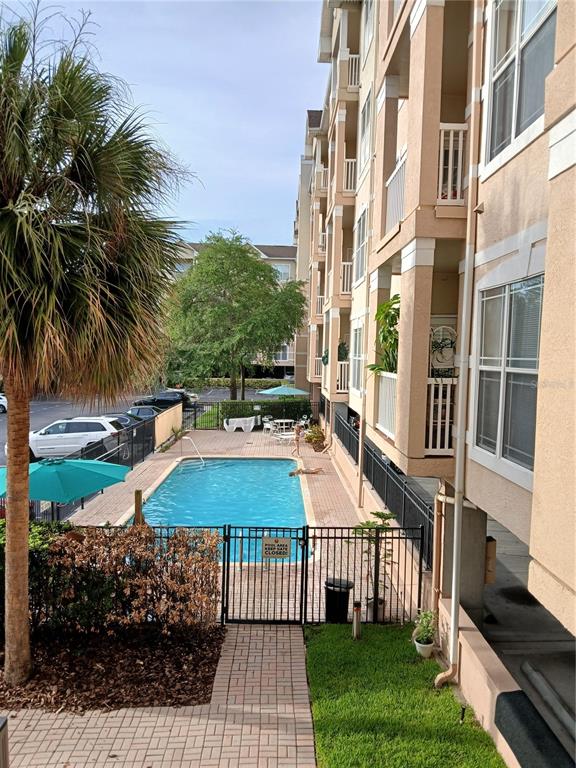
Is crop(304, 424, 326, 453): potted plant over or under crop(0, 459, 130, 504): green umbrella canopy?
under

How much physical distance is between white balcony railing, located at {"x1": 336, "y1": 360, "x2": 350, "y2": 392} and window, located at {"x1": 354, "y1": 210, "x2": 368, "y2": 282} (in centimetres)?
324

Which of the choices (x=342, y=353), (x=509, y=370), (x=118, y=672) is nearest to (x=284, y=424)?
(x=342, y=353)

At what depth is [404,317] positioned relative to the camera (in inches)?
279

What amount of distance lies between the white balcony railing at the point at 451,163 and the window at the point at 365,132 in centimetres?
773

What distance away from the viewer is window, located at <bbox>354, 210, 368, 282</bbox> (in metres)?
14.1

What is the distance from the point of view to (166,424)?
84.1 feet

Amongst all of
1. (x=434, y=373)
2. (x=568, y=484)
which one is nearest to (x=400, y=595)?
(x=434, y=373)

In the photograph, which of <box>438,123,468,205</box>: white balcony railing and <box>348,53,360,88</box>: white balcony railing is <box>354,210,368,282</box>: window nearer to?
<box>348,53,360,88</box>: white balcony railing

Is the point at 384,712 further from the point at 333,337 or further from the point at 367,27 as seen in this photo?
the point at 367,27

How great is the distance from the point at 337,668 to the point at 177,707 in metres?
2.12

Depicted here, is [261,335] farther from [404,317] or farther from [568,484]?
[568,484]

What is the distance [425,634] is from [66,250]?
22.6 feet

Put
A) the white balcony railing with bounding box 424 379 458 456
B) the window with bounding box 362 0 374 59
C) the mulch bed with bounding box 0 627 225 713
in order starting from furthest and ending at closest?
the window with bounding box 362 0 374 59, the white balcony railing with bounding box 424 379 458 456, the mulch bed with bounding box 0 627 225 713

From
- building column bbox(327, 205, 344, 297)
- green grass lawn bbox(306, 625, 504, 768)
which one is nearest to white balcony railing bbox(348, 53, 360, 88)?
building column bbox(327, 205, 344, 297)
